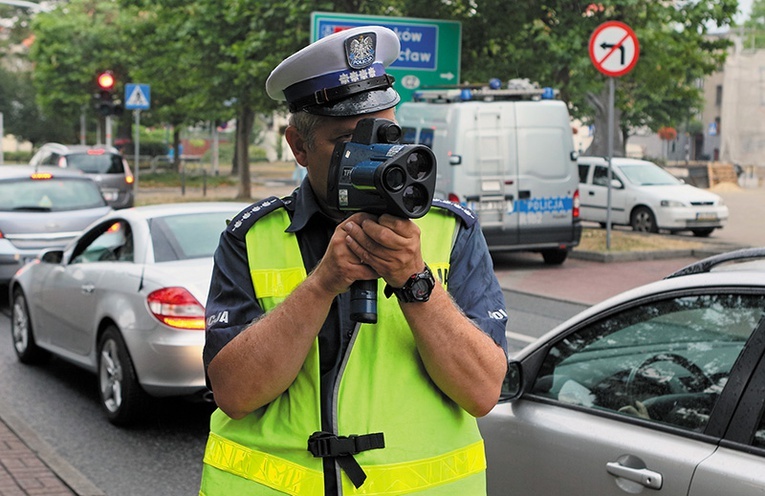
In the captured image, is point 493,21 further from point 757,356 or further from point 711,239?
point 757,356

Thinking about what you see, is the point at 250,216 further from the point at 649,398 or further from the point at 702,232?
the point at 702,232

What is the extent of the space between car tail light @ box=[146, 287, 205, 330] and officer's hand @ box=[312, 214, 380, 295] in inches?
195

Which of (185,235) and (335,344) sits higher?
(335,344)

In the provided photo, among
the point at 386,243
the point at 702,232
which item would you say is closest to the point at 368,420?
the point at 386,243

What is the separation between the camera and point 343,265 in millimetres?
2084

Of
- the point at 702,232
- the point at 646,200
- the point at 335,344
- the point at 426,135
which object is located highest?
the point at 426,135

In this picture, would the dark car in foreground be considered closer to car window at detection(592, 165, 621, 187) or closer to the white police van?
car window at detection(592, 165, 621, 187)

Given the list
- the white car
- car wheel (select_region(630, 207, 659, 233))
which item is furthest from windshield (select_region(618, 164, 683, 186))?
car wheel (select_region(630, 207, 659, 233))

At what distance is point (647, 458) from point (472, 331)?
1142 mm

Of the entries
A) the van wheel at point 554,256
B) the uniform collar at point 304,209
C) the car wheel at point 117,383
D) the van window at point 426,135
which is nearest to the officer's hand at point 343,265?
the uniform collar at point 304,209

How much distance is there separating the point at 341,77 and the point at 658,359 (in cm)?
164

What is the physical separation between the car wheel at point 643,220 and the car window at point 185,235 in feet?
51.6

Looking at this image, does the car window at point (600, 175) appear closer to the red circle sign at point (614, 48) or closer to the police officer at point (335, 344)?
the red circle sign at point (614, 48)

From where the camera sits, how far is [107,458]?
6.69 metres
